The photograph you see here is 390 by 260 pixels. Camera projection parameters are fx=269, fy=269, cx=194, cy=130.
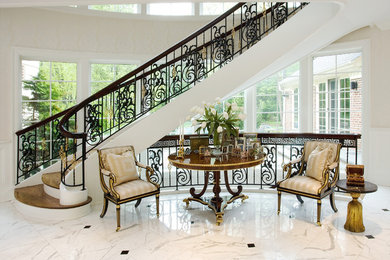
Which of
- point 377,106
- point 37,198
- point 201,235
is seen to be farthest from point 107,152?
point 377,106

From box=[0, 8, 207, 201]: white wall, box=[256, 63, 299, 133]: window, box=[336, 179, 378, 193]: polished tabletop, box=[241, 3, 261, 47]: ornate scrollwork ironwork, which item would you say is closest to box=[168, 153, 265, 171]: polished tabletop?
box=[336, 179, 378, 193]: polished tabletop

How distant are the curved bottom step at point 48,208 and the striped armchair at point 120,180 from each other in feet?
1.00

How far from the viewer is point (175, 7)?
6332 millimetres

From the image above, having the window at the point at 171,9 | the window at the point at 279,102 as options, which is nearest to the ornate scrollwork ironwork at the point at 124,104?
the window at the point at 171,9

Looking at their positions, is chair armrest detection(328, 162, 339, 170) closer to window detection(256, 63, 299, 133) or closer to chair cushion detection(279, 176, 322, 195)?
chair cushion detection(279, 176, 322, 195)

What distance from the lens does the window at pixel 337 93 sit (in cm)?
542

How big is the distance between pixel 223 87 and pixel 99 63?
3.03 meters

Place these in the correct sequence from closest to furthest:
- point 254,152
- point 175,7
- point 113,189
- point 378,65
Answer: point 113,189 → point 254,152 → point 378,65 → point 175,7

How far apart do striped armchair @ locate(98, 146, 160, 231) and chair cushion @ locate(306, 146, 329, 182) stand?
2048 millimetres

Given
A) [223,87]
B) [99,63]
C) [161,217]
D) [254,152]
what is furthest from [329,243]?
[99,63]

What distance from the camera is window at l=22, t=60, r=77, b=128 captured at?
16.7ft

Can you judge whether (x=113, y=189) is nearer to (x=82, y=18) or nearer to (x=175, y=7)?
(x=82, y=18)

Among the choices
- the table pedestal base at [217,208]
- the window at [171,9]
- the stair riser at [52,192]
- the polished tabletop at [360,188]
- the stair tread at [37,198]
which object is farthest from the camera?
the window at [171,9]

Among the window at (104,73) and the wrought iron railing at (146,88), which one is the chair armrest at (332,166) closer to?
the wrought iron railing at (146,88)
